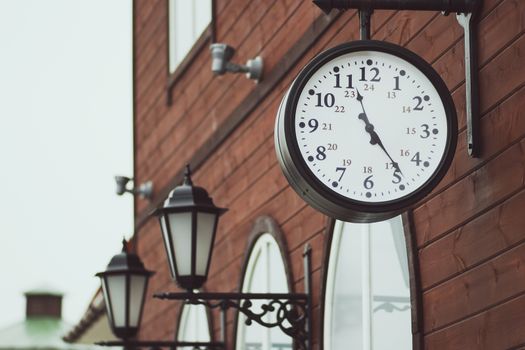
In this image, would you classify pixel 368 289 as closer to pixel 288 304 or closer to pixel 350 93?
pixel 288 304

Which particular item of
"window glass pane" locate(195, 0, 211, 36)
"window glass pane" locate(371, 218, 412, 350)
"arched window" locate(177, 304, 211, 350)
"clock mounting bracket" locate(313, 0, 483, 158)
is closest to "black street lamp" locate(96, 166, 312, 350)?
"window glass pane" locate(371, 218, 412, 350)

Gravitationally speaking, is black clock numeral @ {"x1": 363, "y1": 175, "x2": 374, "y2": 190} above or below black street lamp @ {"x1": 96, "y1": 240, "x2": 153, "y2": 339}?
below

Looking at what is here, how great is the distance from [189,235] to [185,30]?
14.8ft

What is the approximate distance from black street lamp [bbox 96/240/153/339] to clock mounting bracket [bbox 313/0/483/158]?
4.01 m

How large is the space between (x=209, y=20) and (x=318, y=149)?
5.79m

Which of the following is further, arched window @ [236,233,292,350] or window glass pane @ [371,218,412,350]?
arched window @ [236,233,292,350]

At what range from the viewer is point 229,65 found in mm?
9391

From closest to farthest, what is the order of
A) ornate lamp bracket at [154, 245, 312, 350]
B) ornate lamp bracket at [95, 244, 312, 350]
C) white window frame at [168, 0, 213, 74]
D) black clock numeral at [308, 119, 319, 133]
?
black clock numeral at [308, 119, 319, 133], ornate lamp bracket at [95, 244, 312, 350], ornate lamp bracket at [154, 245, 312, 350], white window frame at [168, 0, 213, 74]

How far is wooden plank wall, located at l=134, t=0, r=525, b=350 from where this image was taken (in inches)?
223

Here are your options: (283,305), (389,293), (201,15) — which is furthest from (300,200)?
(201,15)

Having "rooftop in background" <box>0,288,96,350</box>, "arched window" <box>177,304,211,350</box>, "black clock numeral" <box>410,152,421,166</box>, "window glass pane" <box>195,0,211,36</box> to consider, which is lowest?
"black clock numeral" <box>410,152,421,166</box>

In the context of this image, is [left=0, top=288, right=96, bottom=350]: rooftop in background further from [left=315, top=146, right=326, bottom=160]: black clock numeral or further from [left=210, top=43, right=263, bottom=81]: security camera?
[left=315, top=146, right=326, bottom=160]: black clock numeral

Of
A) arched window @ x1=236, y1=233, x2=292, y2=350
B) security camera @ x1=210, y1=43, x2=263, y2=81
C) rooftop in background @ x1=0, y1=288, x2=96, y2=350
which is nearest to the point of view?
arched window @ x1=236, y1=233, x2=292, y2=350

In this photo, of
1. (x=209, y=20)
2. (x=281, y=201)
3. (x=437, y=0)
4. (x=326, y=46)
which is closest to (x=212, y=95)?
(x=209, y=20)
